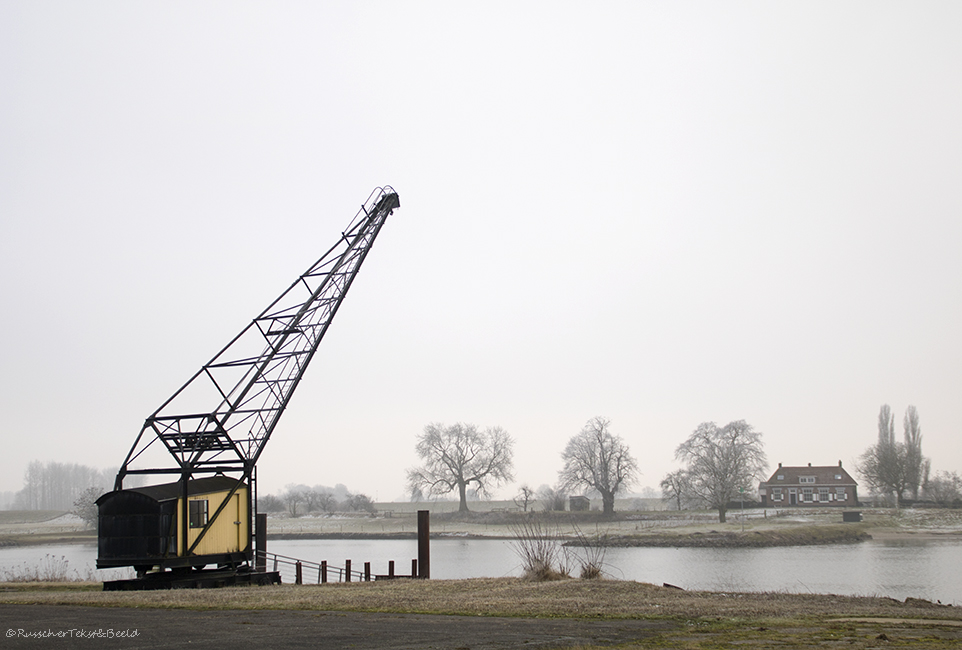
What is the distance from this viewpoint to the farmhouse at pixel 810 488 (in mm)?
80938

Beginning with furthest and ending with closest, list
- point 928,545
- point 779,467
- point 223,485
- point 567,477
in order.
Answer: point 779,467, point 567,477, point 928,545, point 223,485

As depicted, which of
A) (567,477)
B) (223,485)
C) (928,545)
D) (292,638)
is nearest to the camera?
(292,638)

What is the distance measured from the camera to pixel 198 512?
67.6 feet

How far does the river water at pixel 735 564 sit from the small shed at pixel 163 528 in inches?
336

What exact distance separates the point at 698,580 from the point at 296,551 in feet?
104

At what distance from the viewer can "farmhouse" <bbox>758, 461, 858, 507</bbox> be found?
80.9 metres

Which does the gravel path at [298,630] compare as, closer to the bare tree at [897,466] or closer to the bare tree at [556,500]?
the bare tree at [556,500]

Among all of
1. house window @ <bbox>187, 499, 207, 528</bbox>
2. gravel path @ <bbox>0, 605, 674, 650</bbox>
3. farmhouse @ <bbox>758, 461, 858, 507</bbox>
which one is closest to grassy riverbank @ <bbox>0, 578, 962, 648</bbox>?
gravel path @ <bbox>0, 605, 674, 650</bbox>

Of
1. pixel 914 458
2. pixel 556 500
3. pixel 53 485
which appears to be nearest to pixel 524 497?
pixel 556 500

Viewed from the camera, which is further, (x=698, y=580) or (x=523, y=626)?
(x=698, y=580)

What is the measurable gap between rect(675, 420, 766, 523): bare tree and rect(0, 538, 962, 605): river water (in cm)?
1457

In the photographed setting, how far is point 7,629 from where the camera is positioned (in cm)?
1052

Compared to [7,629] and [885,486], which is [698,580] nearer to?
[7,629]

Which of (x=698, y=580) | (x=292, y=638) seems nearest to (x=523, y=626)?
(x=292, y=638)
